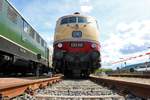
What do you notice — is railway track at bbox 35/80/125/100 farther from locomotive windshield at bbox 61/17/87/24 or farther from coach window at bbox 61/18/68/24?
coach window at bbox 61/18/68/24

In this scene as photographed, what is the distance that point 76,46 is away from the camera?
1269 cm

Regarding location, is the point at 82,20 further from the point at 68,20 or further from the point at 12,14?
the point at 12,14

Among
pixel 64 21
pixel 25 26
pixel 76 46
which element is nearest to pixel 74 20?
pixel 64 21

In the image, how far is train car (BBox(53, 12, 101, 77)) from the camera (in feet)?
41.1

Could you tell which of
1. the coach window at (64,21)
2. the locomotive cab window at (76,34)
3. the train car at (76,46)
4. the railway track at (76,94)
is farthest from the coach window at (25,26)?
the railway track at (76,94)

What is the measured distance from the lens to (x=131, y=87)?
5.93 m

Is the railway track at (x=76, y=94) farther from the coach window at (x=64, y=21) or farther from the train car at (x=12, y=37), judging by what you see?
the coach window at (x=64, y=21)

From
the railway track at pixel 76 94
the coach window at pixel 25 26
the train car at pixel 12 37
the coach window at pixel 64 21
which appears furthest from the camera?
the coach window at pixel 64 21

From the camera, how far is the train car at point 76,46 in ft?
41.1

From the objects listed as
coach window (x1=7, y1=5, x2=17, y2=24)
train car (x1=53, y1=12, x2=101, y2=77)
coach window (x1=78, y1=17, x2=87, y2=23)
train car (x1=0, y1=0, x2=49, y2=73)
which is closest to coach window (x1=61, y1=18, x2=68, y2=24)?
train car (x1=53, y1=12, x2=101, y2=77)

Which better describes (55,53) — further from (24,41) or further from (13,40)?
(13,40)

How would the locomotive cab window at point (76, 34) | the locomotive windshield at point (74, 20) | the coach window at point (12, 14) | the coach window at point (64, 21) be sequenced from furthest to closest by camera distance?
the coach window at point (64, 21) < the locomotive windshield at point (74, 20) < the locomotive cab window at point (76, 34) < the coach window at point (12, 14)

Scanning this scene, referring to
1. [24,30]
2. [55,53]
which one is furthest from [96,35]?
[24,30]

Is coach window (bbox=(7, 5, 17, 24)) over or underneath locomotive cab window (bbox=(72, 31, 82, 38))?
over
